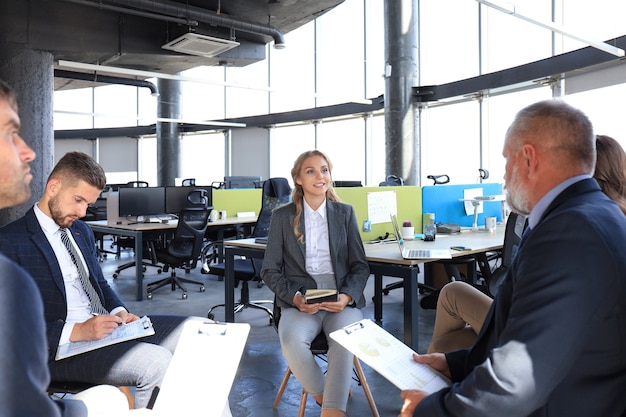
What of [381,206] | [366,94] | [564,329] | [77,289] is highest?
[366,94]

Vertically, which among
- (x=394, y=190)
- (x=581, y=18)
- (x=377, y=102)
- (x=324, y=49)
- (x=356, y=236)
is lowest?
(x=356, y=236)

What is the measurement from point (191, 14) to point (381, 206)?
4190 millimetres

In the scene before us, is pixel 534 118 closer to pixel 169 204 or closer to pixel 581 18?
pixel 169 204

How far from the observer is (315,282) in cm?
271

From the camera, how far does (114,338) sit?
186 centimetres

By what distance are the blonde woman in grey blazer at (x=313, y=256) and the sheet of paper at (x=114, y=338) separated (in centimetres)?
66

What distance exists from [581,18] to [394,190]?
5.21 metres

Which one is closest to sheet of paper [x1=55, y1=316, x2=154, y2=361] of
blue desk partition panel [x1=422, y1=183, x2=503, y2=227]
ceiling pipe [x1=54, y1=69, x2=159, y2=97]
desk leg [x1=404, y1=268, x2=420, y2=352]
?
desk leg [x1=404, y1=268, x2=420, y2=352]

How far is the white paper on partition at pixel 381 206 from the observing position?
402 cm

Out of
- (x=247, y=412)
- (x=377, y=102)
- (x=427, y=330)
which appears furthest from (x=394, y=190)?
(x=377, y=102)

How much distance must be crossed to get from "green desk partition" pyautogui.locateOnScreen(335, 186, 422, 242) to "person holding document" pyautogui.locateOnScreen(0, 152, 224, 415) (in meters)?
1.97

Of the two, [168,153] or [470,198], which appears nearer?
[470,198]

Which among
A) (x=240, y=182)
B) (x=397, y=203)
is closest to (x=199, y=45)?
(x=240, y=182)

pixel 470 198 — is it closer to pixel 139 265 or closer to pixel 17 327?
pixel 139 265
